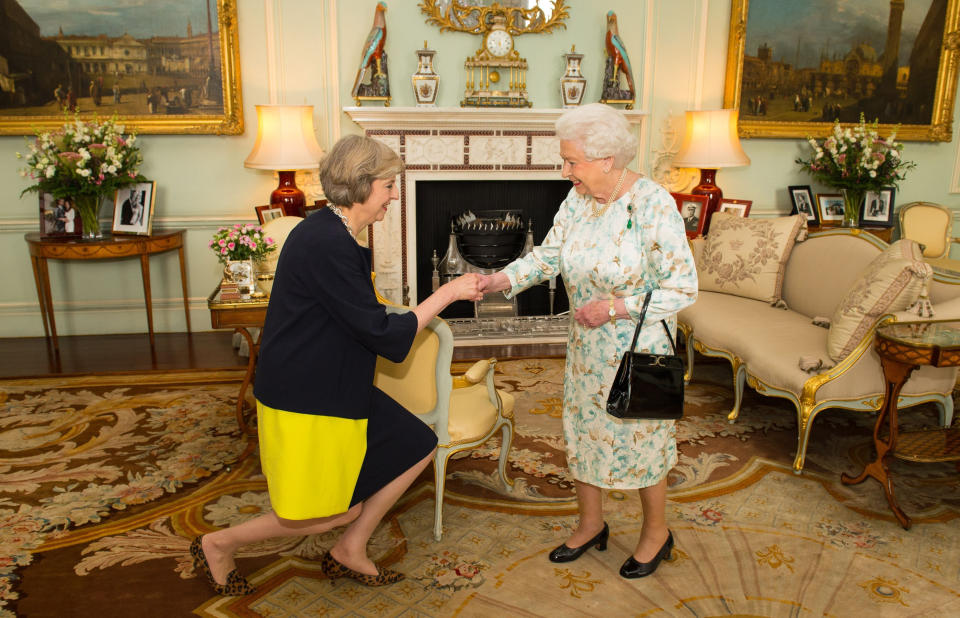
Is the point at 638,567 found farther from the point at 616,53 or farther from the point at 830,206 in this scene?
the point at 830,206

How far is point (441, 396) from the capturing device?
8.22 feet

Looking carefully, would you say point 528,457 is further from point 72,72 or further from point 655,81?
point 72,72

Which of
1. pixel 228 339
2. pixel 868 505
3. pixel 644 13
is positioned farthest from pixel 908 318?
pixel 228 339

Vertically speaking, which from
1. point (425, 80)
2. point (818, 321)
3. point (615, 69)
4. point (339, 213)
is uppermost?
point (615, 69)

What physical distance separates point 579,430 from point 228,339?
12.0 feet

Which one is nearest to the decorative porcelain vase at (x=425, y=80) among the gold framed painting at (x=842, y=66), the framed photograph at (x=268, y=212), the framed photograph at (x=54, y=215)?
the framed photograph at (x=268, y=212)

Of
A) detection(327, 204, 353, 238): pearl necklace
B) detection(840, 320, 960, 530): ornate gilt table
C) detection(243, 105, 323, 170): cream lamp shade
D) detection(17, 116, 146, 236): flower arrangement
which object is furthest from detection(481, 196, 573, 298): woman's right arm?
detection(17, 116, 146, 236): flower arrangement

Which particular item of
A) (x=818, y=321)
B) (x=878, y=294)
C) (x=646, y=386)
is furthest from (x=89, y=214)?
(x=878, y=294)

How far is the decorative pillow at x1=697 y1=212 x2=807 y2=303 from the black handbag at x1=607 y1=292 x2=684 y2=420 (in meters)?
2.50

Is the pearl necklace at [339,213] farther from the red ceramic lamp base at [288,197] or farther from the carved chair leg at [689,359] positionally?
the red ceramic lamp base at [288,197]

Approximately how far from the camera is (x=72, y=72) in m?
5.00

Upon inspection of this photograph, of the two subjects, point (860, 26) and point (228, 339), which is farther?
point (860, 26)

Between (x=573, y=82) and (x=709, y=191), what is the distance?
1357 mm

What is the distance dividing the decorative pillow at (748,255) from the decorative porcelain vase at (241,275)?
2.89m
